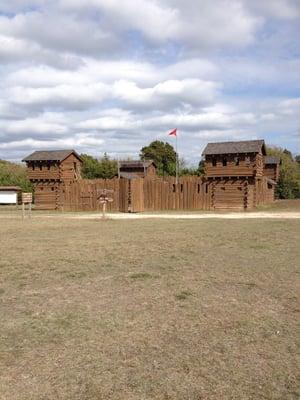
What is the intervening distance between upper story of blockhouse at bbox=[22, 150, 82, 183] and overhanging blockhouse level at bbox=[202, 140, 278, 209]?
12476 millimetres

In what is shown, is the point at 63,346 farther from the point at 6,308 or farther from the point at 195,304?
the point at 195,304

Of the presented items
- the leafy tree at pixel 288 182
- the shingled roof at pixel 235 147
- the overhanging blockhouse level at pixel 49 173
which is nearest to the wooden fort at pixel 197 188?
the shingled roof at pixel 235 147

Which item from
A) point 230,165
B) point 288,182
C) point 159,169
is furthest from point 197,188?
point 159,169

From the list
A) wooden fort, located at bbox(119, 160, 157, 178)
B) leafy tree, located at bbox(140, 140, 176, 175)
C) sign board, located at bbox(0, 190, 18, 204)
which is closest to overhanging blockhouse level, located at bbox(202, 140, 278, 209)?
sign board, located at bbox(0, 190, 18, 204)

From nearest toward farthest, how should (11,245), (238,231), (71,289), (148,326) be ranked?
(148,326) < (71,289) < (11,245) < (238,231)

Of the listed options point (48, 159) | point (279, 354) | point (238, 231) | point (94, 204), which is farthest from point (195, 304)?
point (48, 159)

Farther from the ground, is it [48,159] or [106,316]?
[48,159]

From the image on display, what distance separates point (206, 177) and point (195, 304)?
3112 cm

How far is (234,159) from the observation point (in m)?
36.8

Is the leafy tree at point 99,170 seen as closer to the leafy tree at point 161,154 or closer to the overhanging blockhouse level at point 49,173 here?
the leafy tree at point 161,154

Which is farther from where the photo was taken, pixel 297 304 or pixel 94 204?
pixel 94 204

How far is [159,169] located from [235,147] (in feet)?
130

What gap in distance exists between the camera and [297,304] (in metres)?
6.99

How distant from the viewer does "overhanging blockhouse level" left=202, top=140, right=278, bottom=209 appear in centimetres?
3650
